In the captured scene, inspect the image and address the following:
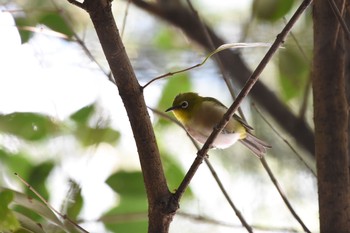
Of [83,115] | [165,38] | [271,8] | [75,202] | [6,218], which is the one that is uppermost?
[165,38]

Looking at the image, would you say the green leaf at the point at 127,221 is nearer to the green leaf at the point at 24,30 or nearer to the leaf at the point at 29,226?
the leaf at the point at 29,226

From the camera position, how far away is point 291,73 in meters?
1.28

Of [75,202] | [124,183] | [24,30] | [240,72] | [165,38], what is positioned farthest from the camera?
[165,38]

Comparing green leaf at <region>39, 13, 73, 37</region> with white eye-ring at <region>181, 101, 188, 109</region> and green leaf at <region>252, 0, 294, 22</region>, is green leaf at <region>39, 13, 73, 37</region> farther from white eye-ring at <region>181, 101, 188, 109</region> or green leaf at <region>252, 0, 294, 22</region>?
green leaf at <region>252, 0, 294, 22</region>

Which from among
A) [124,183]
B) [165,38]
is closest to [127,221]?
[124,183]

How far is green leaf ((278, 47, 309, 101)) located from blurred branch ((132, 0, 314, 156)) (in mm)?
55

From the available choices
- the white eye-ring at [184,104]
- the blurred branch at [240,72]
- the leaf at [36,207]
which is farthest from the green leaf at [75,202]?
the blurred branch at [240,72]

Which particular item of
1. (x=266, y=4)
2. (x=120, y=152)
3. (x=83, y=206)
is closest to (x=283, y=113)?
(x=266, y=4)

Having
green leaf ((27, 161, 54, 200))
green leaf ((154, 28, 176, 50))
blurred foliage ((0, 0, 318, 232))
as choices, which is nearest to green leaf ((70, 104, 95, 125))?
blurred foliage ((0, 0, 318, 232))

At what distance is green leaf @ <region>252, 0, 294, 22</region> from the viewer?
3.63 feet

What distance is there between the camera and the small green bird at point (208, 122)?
1.08m

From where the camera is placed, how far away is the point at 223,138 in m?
1.10

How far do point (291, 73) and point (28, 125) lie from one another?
577mm

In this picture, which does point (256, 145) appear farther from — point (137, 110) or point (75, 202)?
point (137, 110)
